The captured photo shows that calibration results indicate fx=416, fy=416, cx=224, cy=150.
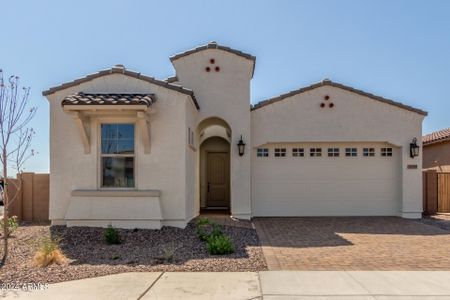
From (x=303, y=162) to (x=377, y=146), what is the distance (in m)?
2.77

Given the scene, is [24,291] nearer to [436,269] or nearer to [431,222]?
[436,269]

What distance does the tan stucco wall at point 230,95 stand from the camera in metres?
14.2

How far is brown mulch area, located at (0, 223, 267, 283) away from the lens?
291 inches

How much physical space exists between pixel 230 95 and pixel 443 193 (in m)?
9.55

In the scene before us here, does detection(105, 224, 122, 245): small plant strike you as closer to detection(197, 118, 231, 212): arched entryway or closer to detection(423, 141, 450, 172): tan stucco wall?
detection(197, 118, 231, 212): arched entryway

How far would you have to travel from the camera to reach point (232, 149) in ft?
47.2

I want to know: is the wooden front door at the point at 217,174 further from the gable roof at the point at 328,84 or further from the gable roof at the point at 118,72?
the gable roof at the point at 118,72

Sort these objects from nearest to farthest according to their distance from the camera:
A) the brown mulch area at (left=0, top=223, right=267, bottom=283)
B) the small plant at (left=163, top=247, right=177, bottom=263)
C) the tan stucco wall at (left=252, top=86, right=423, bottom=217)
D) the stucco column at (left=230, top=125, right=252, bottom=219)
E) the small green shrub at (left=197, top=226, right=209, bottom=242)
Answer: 1. the brown mulch area at (left=0, top=223, right=267, bottom=283)
2. the small plant at (left=163, top=247, right=177, bottom=263)
3. the small green shrub at (left=197, top=226, right=209, bottom=242)
4. the stucco column at (left=230, top=125, right=252, bottom=219)
5. the tan stucco wall at (left=252, top=86, right=423, bottom=217)

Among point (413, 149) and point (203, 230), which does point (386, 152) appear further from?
point (203, 230)

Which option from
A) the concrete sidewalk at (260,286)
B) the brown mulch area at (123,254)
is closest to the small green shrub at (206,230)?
the brown mulch area at (123,254)

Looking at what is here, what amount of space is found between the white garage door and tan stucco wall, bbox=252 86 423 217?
426 mm

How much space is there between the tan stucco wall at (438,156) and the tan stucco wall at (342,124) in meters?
6.45

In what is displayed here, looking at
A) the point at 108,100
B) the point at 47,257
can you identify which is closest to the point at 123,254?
the point at 47,257

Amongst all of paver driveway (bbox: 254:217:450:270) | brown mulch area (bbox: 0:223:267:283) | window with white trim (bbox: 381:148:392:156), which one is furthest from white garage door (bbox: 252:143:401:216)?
brown mulch area (bbox: 0:223:267:283)
